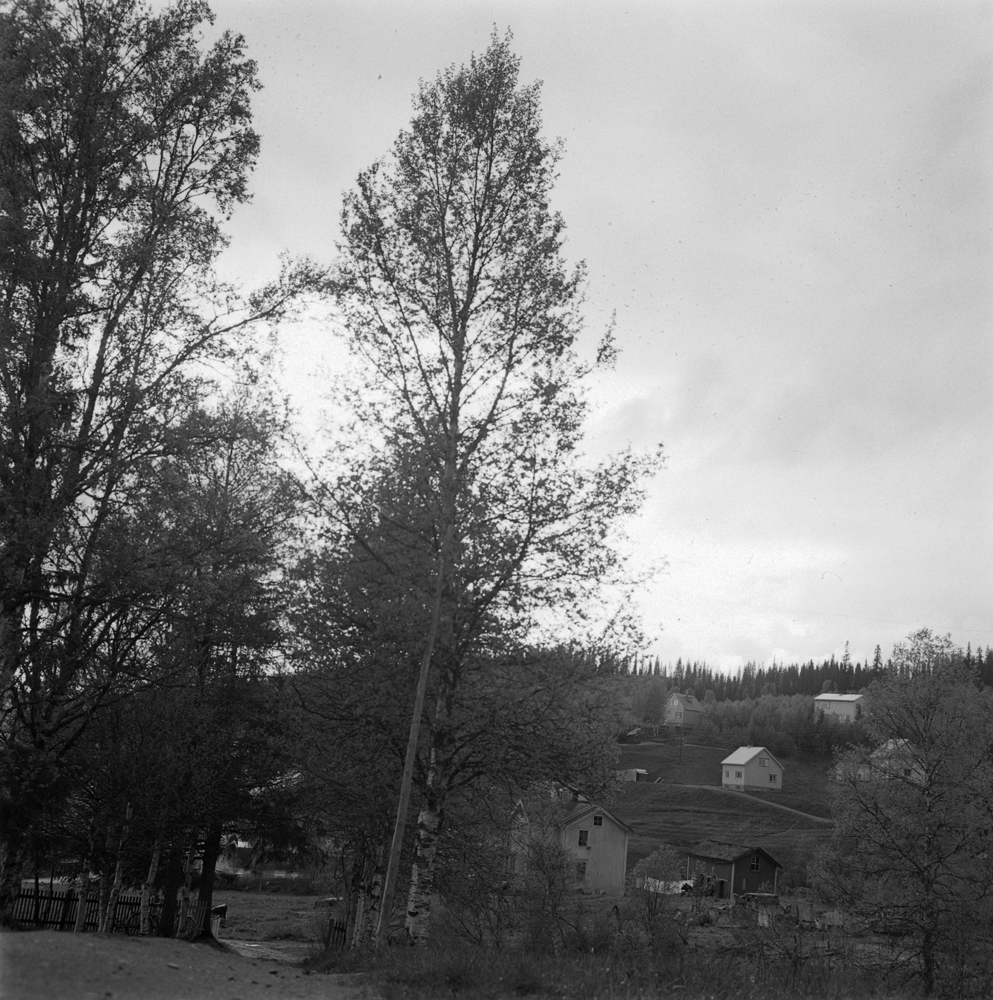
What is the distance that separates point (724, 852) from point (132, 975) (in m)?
65.9

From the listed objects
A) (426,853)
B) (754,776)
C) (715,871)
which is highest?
(426,853)

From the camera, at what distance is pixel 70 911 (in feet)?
83.3

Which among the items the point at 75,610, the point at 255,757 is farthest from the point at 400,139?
the point at 255,757

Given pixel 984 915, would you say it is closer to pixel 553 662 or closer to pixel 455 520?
pixel 553 662

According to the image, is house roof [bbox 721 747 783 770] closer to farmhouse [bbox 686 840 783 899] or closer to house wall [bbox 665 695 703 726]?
farmhouse [bbox 686 840 783 899]

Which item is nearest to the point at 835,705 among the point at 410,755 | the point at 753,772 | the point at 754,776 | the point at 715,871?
the point at 753,772

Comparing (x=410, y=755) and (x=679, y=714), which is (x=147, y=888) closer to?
(x=410, y=755)

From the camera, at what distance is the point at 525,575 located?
1465 cm

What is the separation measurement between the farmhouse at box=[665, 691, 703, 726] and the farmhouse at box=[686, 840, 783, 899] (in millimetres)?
102738

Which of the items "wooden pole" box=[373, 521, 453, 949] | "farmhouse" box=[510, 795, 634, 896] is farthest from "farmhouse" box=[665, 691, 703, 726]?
"wooden pole" box=[373, 521, 453, 949]

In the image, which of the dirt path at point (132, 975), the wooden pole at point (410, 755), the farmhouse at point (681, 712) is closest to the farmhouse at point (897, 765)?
the wooden pole at point (410, 755)

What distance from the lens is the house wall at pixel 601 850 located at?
208 feet

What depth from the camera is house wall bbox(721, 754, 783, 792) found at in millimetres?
116062

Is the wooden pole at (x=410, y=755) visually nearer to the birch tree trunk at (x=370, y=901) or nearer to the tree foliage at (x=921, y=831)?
the birch tree trunk at (x=370, y=901)
